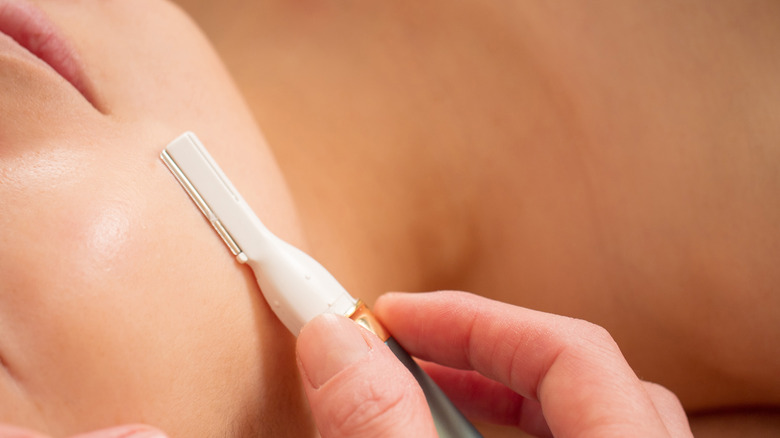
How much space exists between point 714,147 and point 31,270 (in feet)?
2.36

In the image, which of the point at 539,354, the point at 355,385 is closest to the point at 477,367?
the point at 539,354

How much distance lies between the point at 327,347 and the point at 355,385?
0.13 feet

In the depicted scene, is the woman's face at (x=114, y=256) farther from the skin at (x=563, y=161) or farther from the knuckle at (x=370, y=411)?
the skin at (x=563, y=161)

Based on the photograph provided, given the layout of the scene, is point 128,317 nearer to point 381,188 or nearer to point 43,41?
point 43,41

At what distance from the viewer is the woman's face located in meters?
0.39

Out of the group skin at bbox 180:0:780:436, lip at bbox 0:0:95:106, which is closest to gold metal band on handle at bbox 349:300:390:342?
skin at bbox 180:0:780:436

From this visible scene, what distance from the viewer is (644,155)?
0.65 m

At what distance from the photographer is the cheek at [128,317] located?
389mm

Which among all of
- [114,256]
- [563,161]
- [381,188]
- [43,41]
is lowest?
[563,161]

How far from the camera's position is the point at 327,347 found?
1.43ft

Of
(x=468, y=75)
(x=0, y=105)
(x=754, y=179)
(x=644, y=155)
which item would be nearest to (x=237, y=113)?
(x=0, y=105)

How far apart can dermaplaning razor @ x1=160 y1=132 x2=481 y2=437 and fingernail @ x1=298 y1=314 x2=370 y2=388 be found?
3cm

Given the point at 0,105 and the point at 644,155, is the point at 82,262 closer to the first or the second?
the point at 0,105

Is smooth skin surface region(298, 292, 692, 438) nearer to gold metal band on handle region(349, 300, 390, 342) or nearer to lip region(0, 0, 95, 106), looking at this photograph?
gold metal band on handle region(349, 300, 390, 342)
